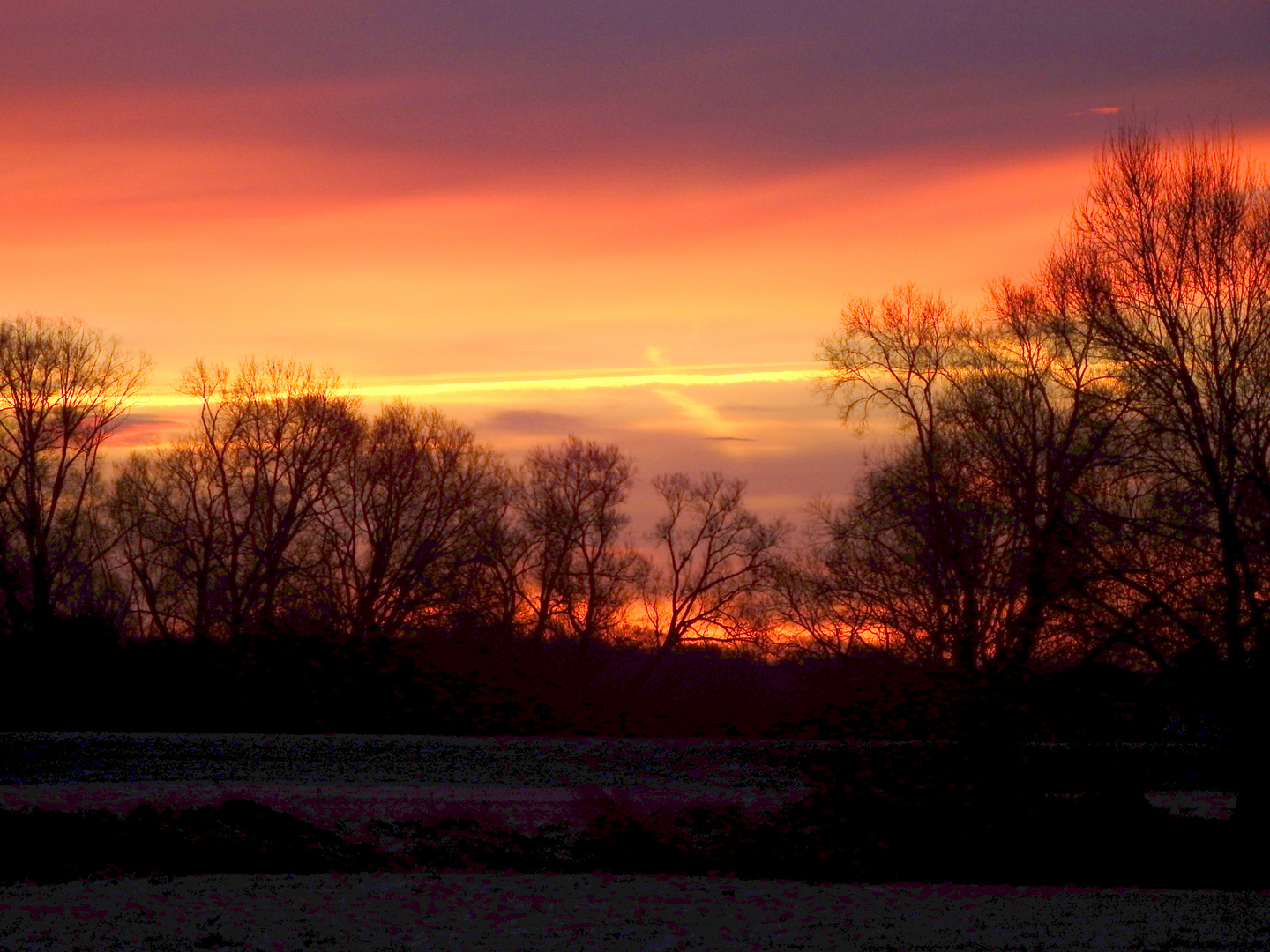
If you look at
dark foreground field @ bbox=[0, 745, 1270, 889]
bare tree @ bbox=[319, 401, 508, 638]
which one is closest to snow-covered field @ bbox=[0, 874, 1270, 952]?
dark foreground field @ bbox=[0, 745, 1270, 889]

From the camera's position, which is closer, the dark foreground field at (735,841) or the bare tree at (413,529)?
the dark foreground field at (735,841)

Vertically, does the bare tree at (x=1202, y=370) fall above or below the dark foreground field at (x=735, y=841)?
above

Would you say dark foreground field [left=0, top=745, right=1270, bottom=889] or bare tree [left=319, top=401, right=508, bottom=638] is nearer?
dark foreground field [left=0, top=745, right=1270, bottom=889]

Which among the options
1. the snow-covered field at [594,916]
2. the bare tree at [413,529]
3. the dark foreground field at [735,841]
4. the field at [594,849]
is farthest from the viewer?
the bare tree at [413,529]

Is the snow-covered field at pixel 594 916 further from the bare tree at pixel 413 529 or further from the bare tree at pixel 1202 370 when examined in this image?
the bare tree at pixel 413 529

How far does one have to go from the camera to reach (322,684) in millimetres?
22344

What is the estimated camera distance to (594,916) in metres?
8.52

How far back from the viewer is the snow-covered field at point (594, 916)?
7.68 metres

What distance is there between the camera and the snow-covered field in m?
7.68

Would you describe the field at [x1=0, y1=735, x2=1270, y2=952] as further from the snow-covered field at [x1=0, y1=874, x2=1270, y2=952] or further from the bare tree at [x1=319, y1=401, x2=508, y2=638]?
the bare tree at [x1=319, y1=401, x2=508, y2=638]

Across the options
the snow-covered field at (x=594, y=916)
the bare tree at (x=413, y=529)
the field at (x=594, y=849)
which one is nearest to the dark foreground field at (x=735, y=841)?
the field at (x=594, y=849)

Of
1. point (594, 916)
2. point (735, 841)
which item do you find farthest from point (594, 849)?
point (594, 916)

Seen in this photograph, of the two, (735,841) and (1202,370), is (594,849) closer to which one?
(735,841)

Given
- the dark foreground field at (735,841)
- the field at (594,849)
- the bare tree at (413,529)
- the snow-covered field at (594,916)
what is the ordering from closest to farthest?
the snow-covered field at (594,916), the field at (594,849), the dark foreground field at (735,841), the bare tree at (413,529)
